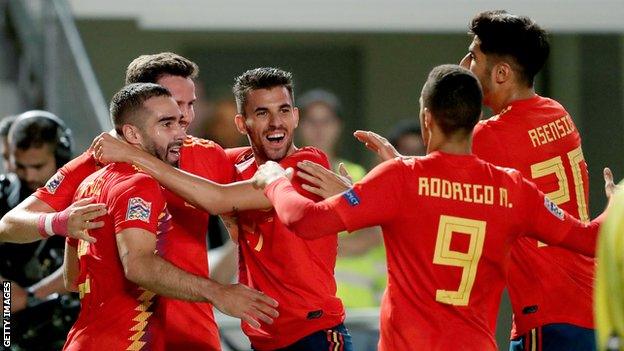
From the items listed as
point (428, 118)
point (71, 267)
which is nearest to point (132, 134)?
Answer: point (71, 267)

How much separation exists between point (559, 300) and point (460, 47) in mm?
8472

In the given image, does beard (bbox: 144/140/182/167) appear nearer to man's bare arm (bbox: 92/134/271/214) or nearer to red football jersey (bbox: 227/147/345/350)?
man's bare arm (bbox: 92/134/271/214)

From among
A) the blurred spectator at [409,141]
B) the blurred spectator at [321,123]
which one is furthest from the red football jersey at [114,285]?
the blurred spectator at [409,141]

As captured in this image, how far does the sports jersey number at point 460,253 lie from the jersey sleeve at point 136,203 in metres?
1.18

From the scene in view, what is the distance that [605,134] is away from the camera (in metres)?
13.8

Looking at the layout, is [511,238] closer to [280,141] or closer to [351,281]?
[280,141]

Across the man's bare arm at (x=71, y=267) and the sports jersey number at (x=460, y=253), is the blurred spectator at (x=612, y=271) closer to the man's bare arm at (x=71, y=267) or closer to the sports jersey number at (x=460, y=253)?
the sports jersey number at (x=460, y=253)

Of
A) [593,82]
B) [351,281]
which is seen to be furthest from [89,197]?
[593,82]

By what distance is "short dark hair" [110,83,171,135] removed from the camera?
5559mm

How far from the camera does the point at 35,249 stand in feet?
24.8

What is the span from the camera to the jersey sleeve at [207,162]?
6.02 meters

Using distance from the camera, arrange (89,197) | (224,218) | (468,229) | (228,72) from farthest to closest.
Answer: (228,72), (224,218), (89,197), (468,229)

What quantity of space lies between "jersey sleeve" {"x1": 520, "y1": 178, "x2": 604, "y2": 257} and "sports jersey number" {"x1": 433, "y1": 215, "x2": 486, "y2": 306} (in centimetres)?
20

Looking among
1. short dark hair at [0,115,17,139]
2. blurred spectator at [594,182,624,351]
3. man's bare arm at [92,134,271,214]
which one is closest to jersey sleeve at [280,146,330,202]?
man's bare arm at [92,134,271,214]
